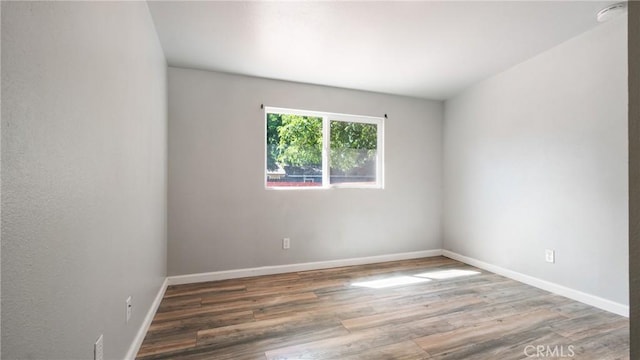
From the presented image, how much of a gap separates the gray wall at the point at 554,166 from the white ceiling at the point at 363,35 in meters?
0.24

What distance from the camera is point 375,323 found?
2.03 meters

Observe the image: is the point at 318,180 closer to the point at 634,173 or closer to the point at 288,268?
the point at 288,268

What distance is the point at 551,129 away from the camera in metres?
2.64

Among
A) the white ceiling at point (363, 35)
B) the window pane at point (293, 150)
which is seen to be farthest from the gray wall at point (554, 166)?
the window pane at point (293, 150)

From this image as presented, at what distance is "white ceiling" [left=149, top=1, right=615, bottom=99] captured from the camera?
2014mm

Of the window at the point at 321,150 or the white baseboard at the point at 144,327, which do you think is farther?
the window at the point at 321,150

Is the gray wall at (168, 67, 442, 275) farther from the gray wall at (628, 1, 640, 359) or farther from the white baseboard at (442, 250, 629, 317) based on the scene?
the gray wall at (628, 1, 640, 359)

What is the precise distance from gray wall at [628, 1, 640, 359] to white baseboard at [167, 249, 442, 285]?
2.97 m

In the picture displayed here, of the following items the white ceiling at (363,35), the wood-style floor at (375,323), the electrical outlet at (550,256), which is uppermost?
the white ceiling at (363,35)

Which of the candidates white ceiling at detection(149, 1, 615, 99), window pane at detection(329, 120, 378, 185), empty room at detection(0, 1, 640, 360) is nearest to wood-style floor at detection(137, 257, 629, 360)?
empty room at detection(0, 1, 640, 360)

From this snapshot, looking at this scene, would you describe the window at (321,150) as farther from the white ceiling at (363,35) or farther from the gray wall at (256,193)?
the white ceiling at (363,35)

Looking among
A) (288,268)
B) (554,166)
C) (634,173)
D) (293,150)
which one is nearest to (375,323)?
(288,268)

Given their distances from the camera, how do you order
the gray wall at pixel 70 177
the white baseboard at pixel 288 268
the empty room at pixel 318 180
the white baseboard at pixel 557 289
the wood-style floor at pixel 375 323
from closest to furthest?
the gray wall at pixel 70 177
the empty room at pixel 318 180
the wood-style floor at pixel 375 323
the white baseboard at pixel 557 289
the white baseboard at pixel 288 268

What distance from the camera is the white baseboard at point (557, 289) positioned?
2.19m
